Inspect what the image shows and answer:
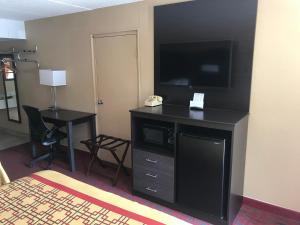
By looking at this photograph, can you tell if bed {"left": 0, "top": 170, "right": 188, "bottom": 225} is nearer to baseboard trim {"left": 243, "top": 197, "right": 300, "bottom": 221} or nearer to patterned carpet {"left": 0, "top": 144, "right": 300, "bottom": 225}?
patterned carpet {"left": 0, "top": 144, "right": 300, "bottom": 225}

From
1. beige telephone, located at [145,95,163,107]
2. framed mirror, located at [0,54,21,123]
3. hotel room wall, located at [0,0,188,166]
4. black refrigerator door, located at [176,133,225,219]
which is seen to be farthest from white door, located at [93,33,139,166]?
framed mirror, located at [0,54,21,123]

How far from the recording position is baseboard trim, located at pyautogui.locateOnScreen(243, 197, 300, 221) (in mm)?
2404

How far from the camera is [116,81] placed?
3443 millimetres

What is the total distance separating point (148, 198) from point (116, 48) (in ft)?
6.67

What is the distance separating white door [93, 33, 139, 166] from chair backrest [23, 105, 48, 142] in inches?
32.3

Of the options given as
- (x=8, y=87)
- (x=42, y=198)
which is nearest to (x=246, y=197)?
(x=42, y=198)

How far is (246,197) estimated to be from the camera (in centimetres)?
266

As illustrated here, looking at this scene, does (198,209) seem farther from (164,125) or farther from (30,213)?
(30,213)

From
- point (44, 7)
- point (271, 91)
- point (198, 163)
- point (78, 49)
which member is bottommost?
point (198, 163)

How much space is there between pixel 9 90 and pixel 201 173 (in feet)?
15.0

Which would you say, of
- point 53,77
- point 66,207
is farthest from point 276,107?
point 53,77

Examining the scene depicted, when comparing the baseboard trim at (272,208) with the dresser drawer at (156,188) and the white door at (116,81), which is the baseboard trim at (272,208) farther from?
the white door at (116,81)

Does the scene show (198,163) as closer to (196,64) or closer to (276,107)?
(276,107)

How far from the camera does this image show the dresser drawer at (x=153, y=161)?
8.16ft
